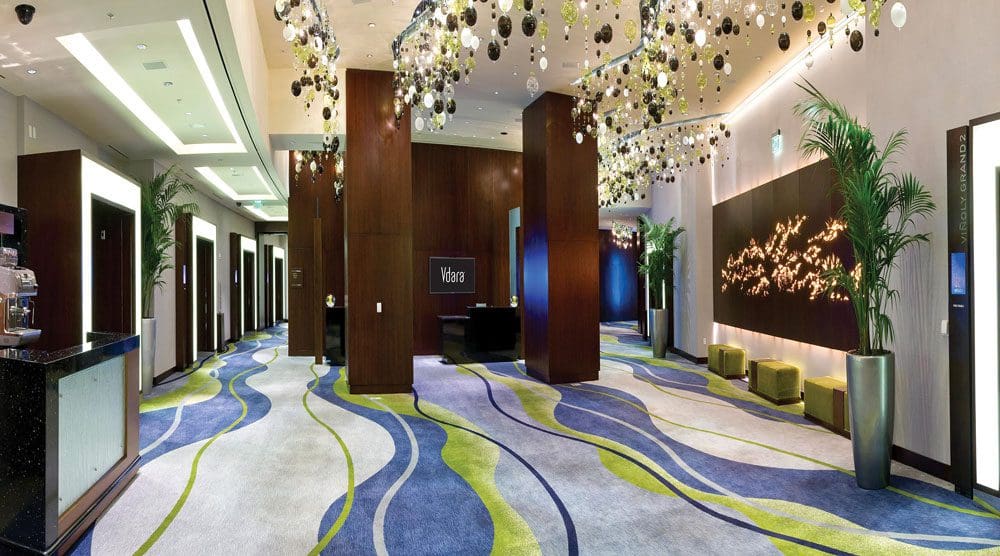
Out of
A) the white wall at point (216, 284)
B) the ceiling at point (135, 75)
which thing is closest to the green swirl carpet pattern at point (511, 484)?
the white wall at point (216, 284)

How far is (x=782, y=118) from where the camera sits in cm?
700

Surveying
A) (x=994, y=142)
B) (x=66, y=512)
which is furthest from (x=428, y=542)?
(x=994, y=142)

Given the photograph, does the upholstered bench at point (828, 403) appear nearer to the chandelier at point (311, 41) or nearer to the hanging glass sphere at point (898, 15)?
the hanging glass sphere at point (898, 15)

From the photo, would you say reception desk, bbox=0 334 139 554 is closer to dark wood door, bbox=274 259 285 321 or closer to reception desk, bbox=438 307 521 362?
reception desk, bbox=438 307 521 362

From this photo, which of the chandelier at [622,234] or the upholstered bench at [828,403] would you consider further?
the chandelier at [622,234]

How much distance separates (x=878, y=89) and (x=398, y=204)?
518 cm

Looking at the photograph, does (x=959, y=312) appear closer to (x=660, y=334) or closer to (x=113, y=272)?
(x=660, y=334)

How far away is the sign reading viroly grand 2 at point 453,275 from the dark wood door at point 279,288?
33.6 ft

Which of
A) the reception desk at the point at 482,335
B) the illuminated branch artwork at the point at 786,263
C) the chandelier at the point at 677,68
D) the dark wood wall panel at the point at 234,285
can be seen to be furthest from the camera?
the dark wood wall panel at the point at 234,285

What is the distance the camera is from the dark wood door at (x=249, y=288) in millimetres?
14398

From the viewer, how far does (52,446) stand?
9.52 feet

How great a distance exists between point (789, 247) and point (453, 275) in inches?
233

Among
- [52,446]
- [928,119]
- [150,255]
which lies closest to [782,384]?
[928,119]

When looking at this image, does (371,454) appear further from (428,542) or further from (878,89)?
(878,89)
